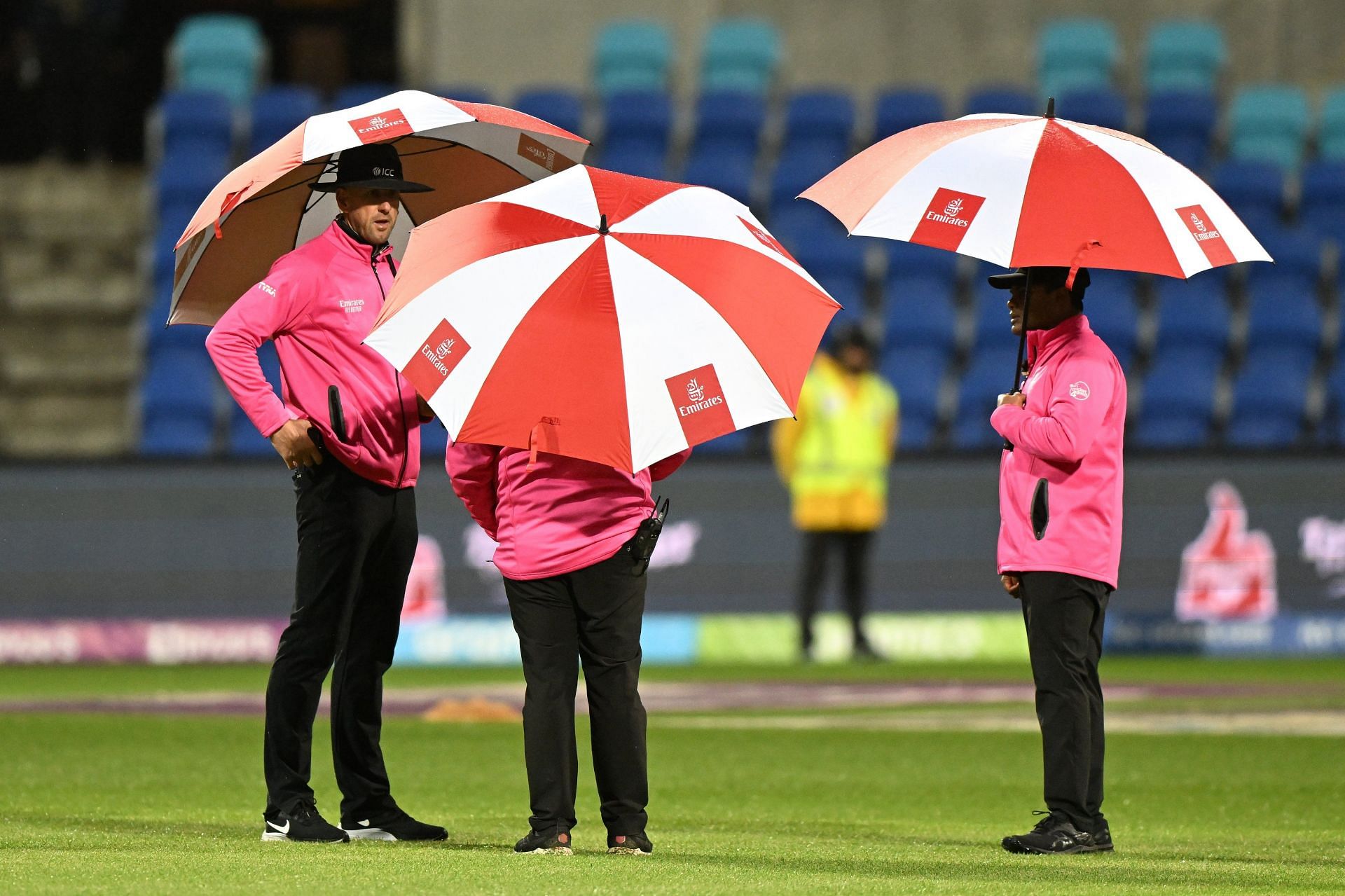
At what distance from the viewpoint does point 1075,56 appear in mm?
20531

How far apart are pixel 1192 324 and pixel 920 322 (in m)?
2.35

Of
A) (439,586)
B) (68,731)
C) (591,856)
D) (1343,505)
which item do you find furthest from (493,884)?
Result: (1343,505)

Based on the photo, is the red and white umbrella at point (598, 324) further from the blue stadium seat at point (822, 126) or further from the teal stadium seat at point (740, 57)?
the teal stadium seat at point (740, 57)

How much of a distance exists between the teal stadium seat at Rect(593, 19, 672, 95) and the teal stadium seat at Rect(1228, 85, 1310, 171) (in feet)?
18.7

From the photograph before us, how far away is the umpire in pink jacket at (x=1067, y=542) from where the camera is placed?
21.4 feet

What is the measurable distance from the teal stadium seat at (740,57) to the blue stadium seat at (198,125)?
470 cm

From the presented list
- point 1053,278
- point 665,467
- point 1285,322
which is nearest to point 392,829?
point 665,467

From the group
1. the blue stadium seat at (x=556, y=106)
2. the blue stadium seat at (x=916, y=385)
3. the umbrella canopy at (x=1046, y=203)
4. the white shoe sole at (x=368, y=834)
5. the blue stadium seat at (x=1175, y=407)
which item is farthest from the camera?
the blue stadium seat at (x=556, y=106)

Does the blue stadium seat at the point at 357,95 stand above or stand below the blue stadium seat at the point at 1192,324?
above

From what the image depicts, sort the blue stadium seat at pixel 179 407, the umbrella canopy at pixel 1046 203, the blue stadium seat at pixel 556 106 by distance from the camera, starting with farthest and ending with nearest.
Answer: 1. the blue stadium seat at pixel 556 106
2. the blue stadium seat at pixel 179 407
3. the umbrella canopy at pixel 1046 203

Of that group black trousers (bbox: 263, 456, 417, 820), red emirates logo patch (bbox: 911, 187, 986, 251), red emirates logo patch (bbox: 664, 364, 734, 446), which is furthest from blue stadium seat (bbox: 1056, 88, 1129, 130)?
red emirates logo patch (bbox: 664, 364, 734, 446)

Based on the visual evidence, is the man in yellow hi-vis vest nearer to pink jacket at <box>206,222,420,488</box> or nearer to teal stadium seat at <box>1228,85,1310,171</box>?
teal stadium seat at <box>1228,85,1310,171</box>

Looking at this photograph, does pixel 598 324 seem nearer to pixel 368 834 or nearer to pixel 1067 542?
pixel 1067 542

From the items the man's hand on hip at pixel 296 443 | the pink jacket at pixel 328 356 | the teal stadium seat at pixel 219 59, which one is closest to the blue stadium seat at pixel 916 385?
the teal stadium seat at pixel 219 59
